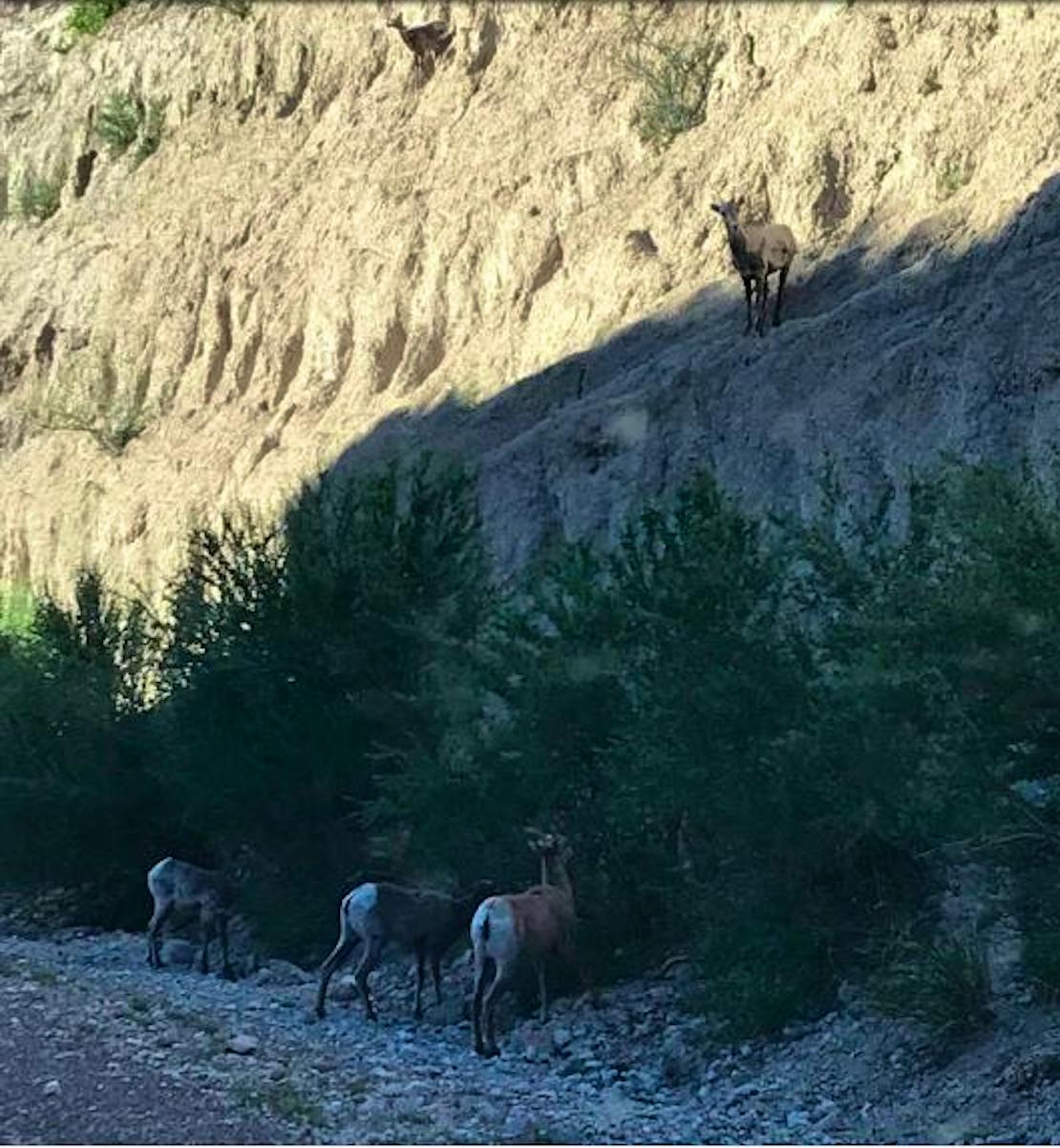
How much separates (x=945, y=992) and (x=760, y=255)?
18.8 m

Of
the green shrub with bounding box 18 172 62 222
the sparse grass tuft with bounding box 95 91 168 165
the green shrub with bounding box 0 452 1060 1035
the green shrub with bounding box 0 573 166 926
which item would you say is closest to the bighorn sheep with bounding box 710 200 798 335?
the green shrub with bounding box 0 452 1060 1035

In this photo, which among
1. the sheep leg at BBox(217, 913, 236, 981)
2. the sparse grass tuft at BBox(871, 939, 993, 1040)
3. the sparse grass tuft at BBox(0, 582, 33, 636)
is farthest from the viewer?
the sparse grass tuft at BBox(0, 582, 33, 636)

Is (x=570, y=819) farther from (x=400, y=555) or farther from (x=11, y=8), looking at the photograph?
(x=11, y=8)

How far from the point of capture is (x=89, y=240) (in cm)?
5056

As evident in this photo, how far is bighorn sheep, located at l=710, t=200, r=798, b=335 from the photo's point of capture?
30.9 metres

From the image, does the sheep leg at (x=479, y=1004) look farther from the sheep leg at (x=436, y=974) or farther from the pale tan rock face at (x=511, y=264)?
the pale tan rock face at (x=511, y=264)

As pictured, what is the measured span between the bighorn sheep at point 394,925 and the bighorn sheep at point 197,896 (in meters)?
4.04

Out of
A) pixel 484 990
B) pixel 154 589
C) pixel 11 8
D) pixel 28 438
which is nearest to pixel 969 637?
→ pixel 484 990

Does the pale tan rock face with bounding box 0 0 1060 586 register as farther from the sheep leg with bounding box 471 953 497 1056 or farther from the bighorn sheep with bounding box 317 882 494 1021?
the sheep leg with bounding box 471 953 497 1056

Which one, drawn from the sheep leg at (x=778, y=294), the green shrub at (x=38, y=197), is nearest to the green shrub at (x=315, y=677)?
the sheep leg at (x=778, y=294)

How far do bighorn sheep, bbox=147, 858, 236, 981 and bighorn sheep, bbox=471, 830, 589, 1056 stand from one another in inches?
220

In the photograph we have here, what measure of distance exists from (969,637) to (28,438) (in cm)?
3697

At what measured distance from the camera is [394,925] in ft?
58.9

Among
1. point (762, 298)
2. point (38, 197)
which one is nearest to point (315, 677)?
point (762, 298)
